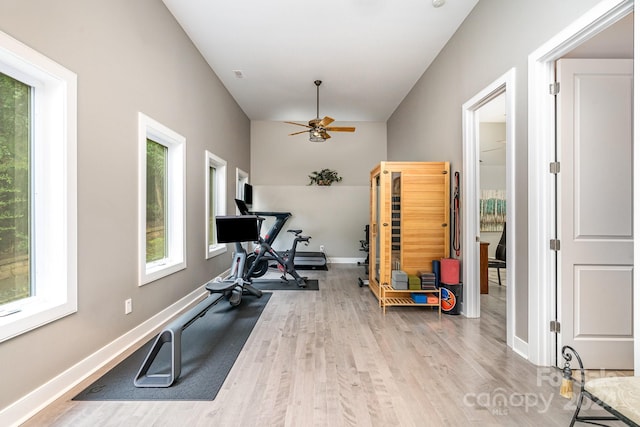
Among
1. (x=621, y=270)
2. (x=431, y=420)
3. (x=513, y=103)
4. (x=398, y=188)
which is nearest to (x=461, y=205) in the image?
(x=398, y=188)

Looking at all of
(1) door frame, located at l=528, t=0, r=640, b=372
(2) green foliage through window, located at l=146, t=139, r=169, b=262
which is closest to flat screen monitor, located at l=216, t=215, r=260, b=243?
(2) green foliage through window, located at l=146, t=139, r=169, b=262

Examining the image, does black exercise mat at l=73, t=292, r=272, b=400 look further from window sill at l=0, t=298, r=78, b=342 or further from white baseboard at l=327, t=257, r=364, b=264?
white baseboard at l=327, t=257, r=364, b=264

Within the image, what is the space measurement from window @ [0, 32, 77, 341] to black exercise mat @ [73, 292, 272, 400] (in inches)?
23.8

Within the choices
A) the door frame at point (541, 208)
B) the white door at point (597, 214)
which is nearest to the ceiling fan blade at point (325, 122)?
the door frame at point (541, 208)

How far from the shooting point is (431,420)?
1.70 meters

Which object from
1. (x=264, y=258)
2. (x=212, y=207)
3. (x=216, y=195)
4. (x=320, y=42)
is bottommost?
(x=264, y=258)

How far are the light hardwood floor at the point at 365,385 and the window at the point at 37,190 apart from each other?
0.68m

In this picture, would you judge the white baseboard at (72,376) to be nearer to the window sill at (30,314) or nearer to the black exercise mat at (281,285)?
the window sill at (30,314)

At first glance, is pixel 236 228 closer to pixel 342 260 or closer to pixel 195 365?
pixel 195 365

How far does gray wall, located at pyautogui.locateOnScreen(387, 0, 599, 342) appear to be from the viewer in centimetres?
230

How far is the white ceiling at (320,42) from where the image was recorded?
3.23 m

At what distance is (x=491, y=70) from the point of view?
2.93 metres

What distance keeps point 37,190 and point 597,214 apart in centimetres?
396

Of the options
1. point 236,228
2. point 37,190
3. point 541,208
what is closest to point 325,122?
point 236,228
